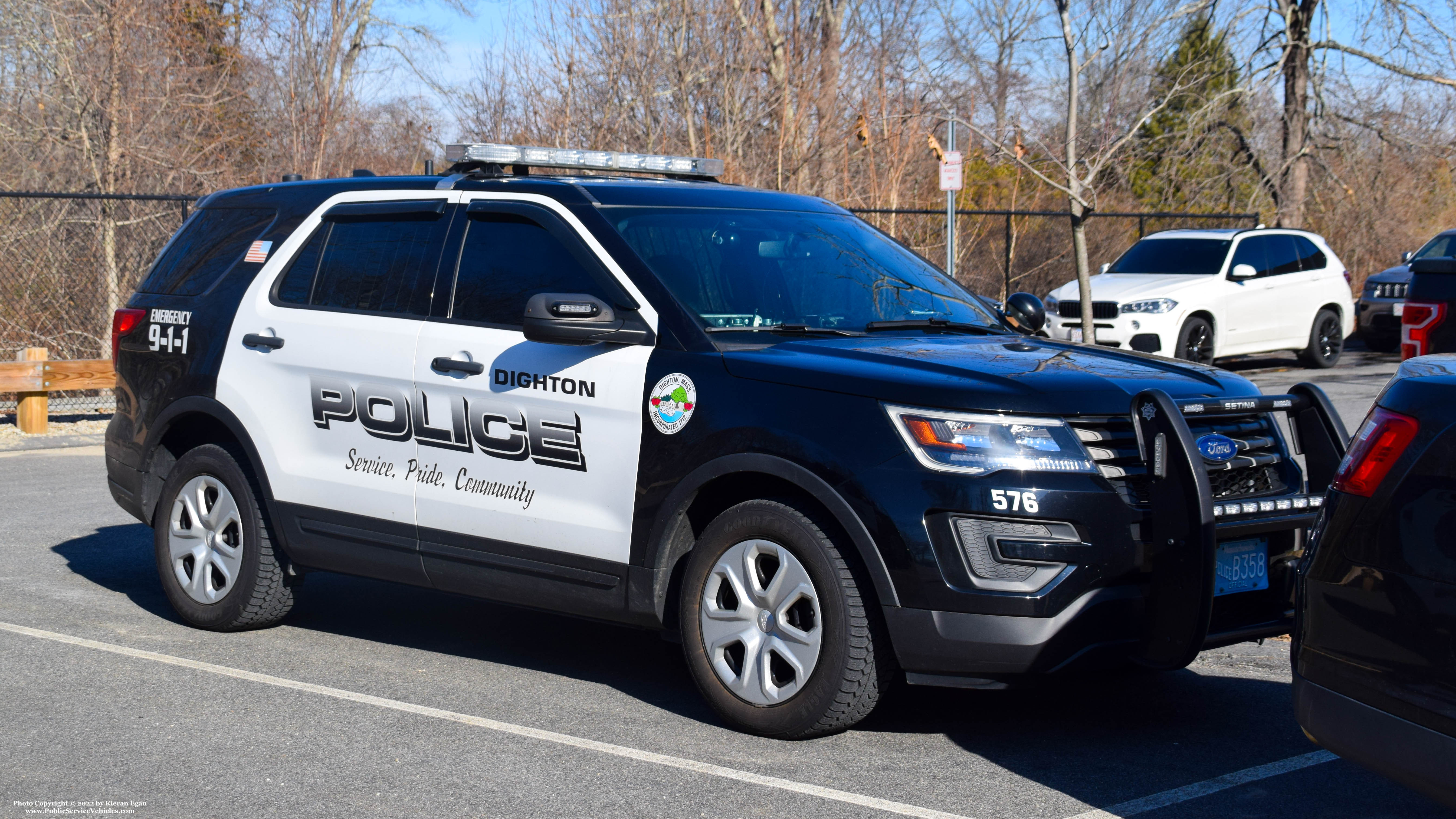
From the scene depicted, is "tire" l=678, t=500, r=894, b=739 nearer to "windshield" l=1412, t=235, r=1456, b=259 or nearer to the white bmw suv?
the white bmw suv

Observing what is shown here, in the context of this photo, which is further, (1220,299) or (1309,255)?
(1309,255)

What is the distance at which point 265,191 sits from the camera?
644 centimetres

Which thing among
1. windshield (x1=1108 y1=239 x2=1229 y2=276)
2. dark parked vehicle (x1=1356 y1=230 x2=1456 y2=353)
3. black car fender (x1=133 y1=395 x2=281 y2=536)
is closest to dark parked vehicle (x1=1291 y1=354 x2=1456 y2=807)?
black car fender (x1=133 y1=395 x2=281 y2=536)

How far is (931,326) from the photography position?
5.41 m

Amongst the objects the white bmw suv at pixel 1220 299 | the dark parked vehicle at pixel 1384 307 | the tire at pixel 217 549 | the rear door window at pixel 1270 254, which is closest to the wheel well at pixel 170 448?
the tire at pixel 217 549

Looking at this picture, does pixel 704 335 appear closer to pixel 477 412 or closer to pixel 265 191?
pixel 477 412

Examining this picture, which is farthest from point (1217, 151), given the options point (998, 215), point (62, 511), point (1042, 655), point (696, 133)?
point (1042, 655)

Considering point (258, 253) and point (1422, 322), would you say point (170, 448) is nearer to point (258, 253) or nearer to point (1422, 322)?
point (258, 253)

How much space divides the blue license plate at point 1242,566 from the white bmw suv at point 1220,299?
11867 millimetres

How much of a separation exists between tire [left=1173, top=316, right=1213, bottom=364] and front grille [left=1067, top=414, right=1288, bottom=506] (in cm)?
1265

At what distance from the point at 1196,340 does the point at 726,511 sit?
13.9 meters

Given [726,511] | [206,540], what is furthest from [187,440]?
[726,511]

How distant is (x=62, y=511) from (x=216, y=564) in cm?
370

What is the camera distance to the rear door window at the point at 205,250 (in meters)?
6.38
